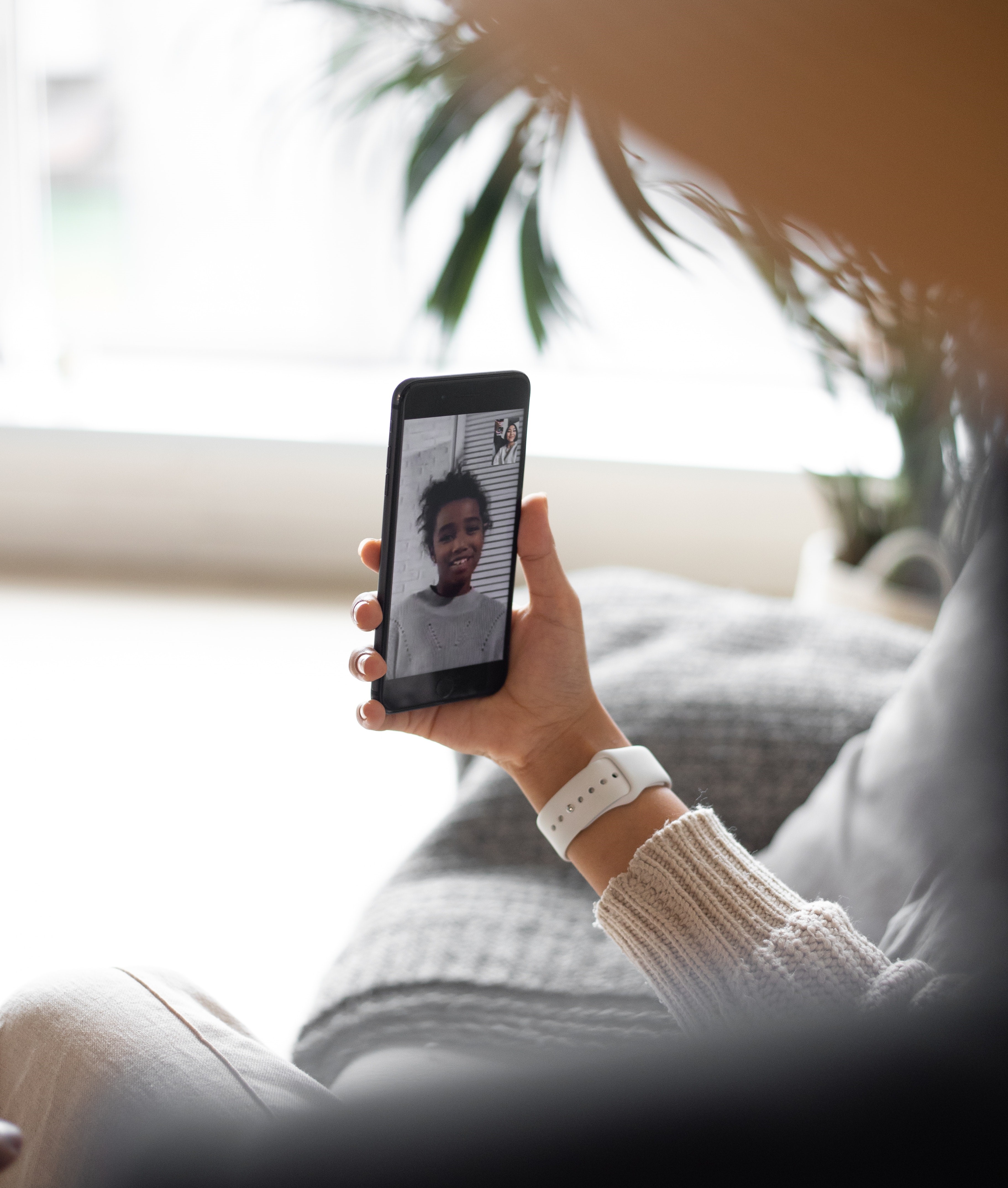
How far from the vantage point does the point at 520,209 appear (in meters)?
1.66

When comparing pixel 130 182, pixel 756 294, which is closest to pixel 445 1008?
pixel 756 294

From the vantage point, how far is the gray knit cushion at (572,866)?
3.11ft

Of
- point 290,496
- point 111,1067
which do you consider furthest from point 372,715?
point 290,496

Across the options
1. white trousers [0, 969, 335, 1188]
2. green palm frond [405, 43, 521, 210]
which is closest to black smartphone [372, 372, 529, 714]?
white trousers [0, 969, 335, 1188]

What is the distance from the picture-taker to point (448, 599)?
87cm

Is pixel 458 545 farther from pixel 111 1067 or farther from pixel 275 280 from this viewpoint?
pixel 275 280

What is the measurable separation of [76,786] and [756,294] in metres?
2.01

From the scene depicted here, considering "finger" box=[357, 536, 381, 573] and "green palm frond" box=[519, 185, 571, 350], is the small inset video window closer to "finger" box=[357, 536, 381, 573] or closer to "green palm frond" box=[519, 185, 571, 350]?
"finger" box=[357, 536, 381, 573]

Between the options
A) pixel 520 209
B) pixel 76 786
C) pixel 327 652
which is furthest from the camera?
pixel 327 652

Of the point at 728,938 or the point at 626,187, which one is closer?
the point at 728,938

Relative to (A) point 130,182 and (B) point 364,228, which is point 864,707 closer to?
(B) point 364,228

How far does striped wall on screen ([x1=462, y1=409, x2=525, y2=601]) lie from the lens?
843 millimetres

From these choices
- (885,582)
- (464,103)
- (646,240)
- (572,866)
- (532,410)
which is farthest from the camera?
(532,410)

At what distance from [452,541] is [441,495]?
0.12ft
